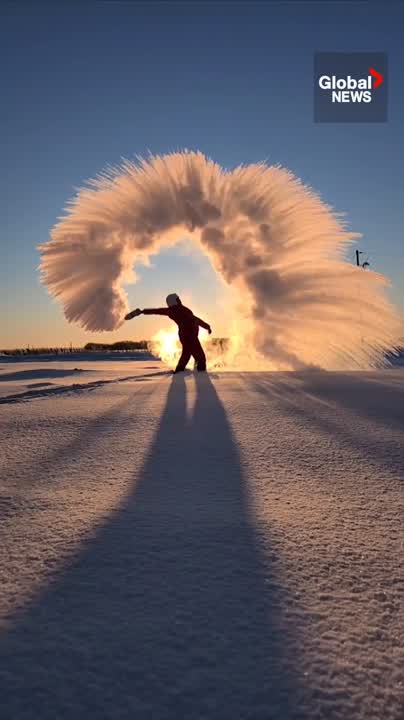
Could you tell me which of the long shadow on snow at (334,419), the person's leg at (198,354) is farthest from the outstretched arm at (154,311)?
the long shadow on snow at (334,419)

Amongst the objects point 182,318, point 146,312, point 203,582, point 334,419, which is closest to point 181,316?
point 182,318

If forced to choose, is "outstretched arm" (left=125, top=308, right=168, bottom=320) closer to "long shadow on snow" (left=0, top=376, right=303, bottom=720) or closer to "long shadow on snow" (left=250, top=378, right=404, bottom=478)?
"long shadow on snow" (left=250, top=378, right=404, bottom=478)

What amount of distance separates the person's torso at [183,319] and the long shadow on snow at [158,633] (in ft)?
27.1

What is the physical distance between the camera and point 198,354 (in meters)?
10.1

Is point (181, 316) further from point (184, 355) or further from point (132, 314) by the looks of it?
point (132, 314)

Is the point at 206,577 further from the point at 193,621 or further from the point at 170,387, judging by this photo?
the point at 170,387

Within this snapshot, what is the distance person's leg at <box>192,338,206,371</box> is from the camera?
10062mm

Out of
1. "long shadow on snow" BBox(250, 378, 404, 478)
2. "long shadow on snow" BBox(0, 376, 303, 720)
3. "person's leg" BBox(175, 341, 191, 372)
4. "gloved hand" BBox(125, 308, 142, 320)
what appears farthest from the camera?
"person's leg" BBox(175, 341, 191, 372)

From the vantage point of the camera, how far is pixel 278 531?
1.55m

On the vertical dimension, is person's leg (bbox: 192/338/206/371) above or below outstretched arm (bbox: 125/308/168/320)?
below

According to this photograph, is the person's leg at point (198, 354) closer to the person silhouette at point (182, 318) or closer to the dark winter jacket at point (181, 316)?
the person silhouette at point (182, 318)

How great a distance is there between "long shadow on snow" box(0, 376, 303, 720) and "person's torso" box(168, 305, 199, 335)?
8.28 metres

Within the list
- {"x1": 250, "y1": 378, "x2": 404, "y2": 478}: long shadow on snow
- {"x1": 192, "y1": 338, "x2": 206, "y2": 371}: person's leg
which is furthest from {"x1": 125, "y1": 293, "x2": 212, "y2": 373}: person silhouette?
{"x1": 250, "y1": 378, "x2": 404, "y2": 478}: long shadow on snow

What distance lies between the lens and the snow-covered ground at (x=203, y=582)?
2.72 feet
